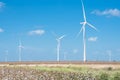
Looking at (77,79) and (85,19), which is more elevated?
(85,19)

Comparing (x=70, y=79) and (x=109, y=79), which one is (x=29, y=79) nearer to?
(x=70, y=79)

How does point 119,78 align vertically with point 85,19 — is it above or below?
below

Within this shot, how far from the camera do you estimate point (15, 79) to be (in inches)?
773

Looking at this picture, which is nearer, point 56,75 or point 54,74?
point 56,75

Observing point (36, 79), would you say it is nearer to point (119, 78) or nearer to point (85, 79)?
point (85, 79)

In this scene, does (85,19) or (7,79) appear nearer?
(7,79)

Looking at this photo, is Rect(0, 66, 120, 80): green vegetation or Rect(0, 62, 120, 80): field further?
Rect(0, 62, 120, 80): field

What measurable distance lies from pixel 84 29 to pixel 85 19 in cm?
160

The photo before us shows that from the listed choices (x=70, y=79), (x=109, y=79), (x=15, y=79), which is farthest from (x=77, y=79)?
(x=15, y=79)

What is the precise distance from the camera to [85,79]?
19.3 m

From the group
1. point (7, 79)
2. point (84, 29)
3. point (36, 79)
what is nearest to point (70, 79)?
point (36, 79)

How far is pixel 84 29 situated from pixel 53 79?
3775 centimetres

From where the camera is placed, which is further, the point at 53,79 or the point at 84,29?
the point at 84,29

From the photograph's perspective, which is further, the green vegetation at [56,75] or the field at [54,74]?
the field at [54,74]
